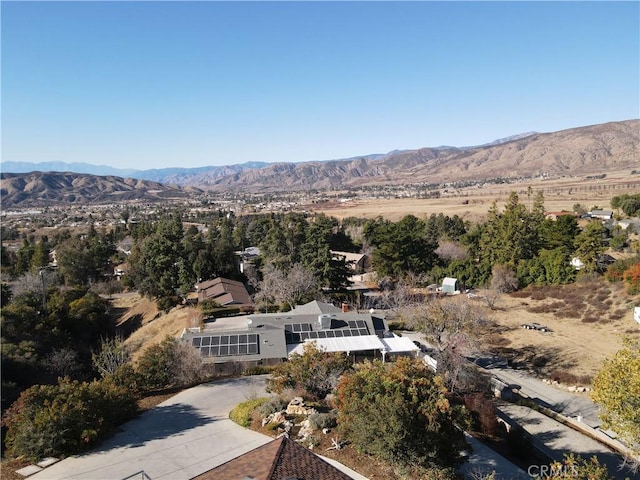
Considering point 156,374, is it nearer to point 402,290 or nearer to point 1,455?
point 1,455

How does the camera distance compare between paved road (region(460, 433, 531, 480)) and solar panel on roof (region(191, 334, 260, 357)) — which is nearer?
paved road (region(460, 433, 531, 480))

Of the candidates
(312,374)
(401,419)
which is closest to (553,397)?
(312,374)

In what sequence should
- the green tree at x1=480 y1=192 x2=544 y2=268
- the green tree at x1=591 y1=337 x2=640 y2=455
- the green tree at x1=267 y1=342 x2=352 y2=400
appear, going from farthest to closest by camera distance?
1. the green tree at x1=480 y1=192 x2=544 y2=268
2. the green tree at x1=267 y1=342 x2=352 y2=400
3. the green tree at x1=591 y1=337 x2=640 y2=455

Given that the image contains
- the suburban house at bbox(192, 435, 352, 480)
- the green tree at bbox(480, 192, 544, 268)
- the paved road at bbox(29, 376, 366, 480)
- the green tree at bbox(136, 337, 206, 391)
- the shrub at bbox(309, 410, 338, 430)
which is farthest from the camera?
the green tree at bbox(480, 192, 544, 268)

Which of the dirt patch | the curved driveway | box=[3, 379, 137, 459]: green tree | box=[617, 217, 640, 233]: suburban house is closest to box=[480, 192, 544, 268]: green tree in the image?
the dirt patch

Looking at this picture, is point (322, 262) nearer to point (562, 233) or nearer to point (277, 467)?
point (562, 233)

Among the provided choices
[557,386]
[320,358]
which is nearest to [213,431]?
[320,358]

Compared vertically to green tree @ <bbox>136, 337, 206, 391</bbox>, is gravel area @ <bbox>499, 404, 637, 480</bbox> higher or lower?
lower

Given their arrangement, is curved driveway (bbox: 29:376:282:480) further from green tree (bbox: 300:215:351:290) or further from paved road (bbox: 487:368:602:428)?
green tree (bbox: 300:215:351:290)
